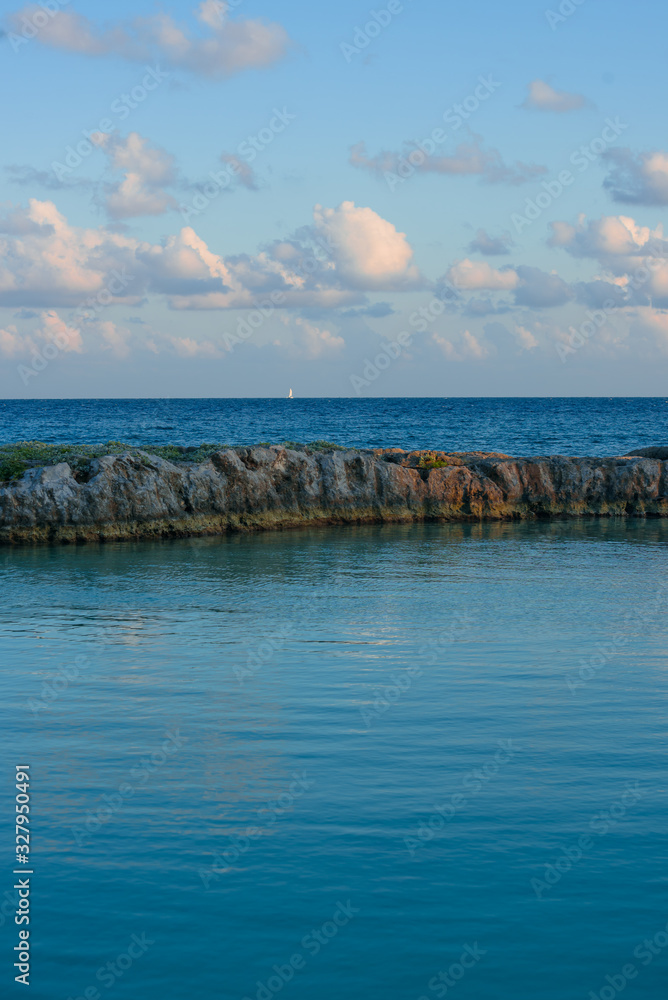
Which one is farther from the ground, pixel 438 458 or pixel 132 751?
pixel 438 458

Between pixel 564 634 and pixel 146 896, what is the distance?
9426mm

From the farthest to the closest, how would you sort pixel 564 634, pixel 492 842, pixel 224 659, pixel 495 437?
pixel 495 437, pixel 564 634, pixel 224 659, pixel 492 842

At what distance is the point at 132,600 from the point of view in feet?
57.6

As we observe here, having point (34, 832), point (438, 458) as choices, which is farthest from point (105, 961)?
point (438, 458)

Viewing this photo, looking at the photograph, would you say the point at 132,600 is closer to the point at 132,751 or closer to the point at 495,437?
the point at 132,751

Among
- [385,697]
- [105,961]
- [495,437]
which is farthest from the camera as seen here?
[495,437]
